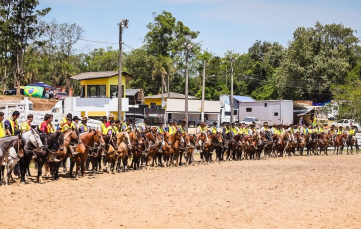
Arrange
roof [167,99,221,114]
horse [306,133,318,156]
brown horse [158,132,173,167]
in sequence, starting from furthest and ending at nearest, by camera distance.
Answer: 1. roof [167,99,221,114]
2. horse [306,133,318,156]
3. brown horse [158,132,173,167]

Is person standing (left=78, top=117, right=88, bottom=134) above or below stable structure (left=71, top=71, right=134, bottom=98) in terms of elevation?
below

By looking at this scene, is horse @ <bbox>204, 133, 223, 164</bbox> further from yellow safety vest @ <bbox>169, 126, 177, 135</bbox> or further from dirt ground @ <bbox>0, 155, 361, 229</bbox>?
dirt ground @ <bbox>0, 155, 361, 229</bbox>

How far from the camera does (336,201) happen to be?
13914mm

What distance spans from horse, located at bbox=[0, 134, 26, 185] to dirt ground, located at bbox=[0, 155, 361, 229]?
0.81 meters

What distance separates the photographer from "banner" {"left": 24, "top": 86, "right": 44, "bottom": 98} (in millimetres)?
51219

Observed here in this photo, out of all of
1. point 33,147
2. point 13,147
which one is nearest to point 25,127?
point 33,147

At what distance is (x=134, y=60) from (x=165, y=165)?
165ft

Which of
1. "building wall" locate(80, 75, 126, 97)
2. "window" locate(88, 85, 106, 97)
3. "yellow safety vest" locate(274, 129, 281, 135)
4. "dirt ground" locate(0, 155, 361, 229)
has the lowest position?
"dirt ground" locate(0, 155, 361, 229)

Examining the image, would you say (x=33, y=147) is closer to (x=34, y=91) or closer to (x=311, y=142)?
(x=311, y=142)

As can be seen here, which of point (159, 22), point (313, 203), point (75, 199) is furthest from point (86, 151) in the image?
point (159, 22)

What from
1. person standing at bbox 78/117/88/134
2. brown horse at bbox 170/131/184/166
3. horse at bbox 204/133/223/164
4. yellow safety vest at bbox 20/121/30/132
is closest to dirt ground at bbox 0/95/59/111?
horse at bbox 204/133/223/164

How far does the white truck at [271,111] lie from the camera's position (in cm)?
6047

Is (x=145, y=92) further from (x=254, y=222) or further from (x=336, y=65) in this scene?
(x=254, y=222)

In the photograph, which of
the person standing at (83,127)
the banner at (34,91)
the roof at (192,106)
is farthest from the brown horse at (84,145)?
the roof at (192,106)
